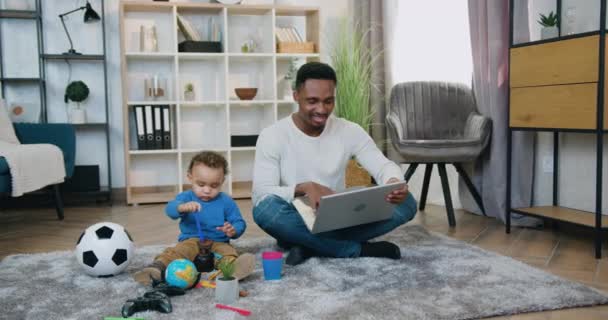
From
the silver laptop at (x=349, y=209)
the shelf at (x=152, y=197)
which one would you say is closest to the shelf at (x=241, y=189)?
the shelf at (x=152, y=197)

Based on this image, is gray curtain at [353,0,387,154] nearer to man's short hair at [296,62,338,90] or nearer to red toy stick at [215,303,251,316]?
man's short hair at [296,62,338,90]

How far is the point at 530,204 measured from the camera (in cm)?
310

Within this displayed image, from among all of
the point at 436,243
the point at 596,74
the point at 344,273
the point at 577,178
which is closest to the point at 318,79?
the point at 344,273

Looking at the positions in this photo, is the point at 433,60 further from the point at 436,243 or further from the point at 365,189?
the point at 365,189

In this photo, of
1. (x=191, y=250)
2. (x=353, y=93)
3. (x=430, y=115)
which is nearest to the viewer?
(x=191, y=250)

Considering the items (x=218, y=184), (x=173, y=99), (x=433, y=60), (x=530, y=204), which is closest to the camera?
(x=218, y=184)

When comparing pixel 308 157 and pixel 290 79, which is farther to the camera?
pixel 290 79

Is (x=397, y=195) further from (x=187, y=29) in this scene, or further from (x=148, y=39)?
(x=148, y=39)

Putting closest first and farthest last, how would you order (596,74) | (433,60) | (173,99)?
1. (596,74)
2. (433,60)
3. (173,99)

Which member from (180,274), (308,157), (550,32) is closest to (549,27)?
(550,32)

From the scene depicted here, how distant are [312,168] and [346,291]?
588 millimetres

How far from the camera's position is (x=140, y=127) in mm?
4156

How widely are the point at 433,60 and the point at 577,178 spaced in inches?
51.3

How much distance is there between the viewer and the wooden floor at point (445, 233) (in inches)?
85.7
